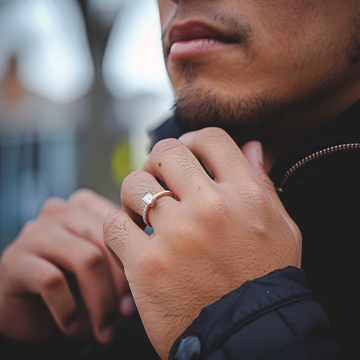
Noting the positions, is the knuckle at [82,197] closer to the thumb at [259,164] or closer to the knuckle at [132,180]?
the knuckle at [132,180]

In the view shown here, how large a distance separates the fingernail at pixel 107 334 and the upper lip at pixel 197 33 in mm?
1219

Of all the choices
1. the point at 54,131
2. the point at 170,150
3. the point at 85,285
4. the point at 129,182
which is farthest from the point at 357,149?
the point at 54,131

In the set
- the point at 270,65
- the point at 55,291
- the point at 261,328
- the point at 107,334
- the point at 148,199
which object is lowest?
the point at 107,334

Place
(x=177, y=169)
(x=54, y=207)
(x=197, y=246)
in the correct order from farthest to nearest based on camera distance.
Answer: (x=54, y=207) < (x=177, y=169) < (x=197, y=246)

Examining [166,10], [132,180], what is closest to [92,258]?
[132,180]

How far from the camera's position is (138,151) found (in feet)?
42.9

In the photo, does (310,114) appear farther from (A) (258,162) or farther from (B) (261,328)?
(B) (261,328)

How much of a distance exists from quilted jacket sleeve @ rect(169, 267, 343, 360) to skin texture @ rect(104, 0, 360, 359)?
54 mm

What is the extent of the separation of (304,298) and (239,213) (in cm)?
26

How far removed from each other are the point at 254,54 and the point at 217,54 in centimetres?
14

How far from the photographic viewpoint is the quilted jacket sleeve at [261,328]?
0.64 m

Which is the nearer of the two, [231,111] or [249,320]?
[249,320]

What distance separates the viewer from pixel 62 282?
1.18m

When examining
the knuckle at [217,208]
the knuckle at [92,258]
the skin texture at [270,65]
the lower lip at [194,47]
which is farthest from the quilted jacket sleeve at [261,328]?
the lower lip at [194,47]
